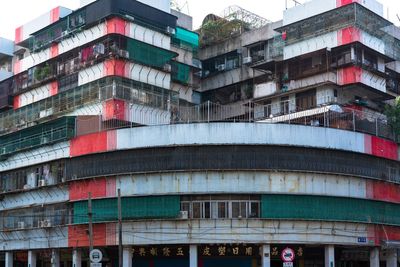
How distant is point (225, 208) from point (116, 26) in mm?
18340

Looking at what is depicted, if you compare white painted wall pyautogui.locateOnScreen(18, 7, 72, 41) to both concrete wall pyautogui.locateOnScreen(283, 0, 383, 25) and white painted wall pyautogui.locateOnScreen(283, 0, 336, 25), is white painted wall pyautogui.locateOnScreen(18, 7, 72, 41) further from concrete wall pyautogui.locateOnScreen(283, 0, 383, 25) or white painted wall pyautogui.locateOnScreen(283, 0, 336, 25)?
concrete wall pyautogui.locateOnScreen(283, 0, 383, 25)

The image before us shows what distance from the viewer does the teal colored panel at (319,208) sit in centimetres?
3647

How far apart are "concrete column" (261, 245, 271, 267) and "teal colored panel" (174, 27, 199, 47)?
83.5 feet

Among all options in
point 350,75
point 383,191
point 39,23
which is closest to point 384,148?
point 383,191

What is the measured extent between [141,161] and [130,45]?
46.0 ft

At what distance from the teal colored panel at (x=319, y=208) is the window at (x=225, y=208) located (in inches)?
25.0

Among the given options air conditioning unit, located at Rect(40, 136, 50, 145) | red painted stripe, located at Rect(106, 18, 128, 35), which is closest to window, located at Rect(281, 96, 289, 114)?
red painted stripe, located at Rect(106, 18, 128, 35)

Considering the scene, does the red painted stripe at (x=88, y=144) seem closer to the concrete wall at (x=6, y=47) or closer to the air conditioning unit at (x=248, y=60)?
the air conditioning unit at (x=248, y=60)

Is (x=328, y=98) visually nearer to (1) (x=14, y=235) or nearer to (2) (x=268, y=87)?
(2) (x=268, y=87)

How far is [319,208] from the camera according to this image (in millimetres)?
37188

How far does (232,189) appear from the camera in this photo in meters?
36.4

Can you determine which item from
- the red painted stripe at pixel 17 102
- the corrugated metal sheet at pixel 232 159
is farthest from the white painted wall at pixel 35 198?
the red painted stripe at pixel 17 102

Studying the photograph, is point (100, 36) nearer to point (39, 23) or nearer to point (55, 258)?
point (39, 23)

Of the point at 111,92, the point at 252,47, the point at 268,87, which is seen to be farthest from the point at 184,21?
the point at 111,92
